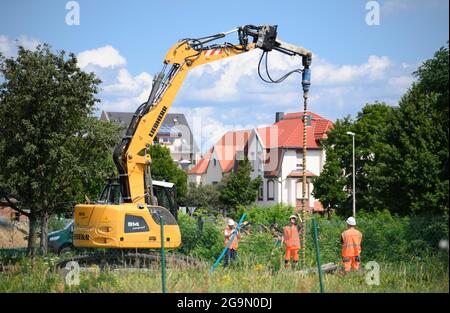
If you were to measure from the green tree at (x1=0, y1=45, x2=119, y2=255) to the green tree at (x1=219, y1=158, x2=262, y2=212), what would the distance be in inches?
2087

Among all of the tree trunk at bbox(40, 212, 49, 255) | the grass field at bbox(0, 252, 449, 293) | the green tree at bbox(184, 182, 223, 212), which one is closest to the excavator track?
the grass field at bbox(0, 252, 449, 293)

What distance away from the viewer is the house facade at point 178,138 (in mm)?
137250

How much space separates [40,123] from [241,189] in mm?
54435

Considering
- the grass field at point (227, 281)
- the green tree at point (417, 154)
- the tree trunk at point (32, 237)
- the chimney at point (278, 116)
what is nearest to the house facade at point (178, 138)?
the chimney at point (278, 116)

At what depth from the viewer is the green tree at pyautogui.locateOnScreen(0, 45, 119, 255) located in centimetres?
2684

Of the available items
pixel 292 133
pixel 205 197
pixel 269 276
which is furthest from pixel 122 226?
pixel 292 133

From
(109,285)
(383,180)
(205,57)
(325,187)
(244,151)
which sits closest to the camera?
(109,285)

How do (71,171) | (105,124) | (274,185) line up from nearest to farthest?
1. (71,171)
2. (105,124)
3. (274,185)

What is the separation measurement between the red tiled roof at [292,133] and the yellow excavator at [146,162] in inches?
2330

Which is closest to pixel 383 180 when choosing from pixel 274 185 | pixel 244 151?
pixel 274 185
